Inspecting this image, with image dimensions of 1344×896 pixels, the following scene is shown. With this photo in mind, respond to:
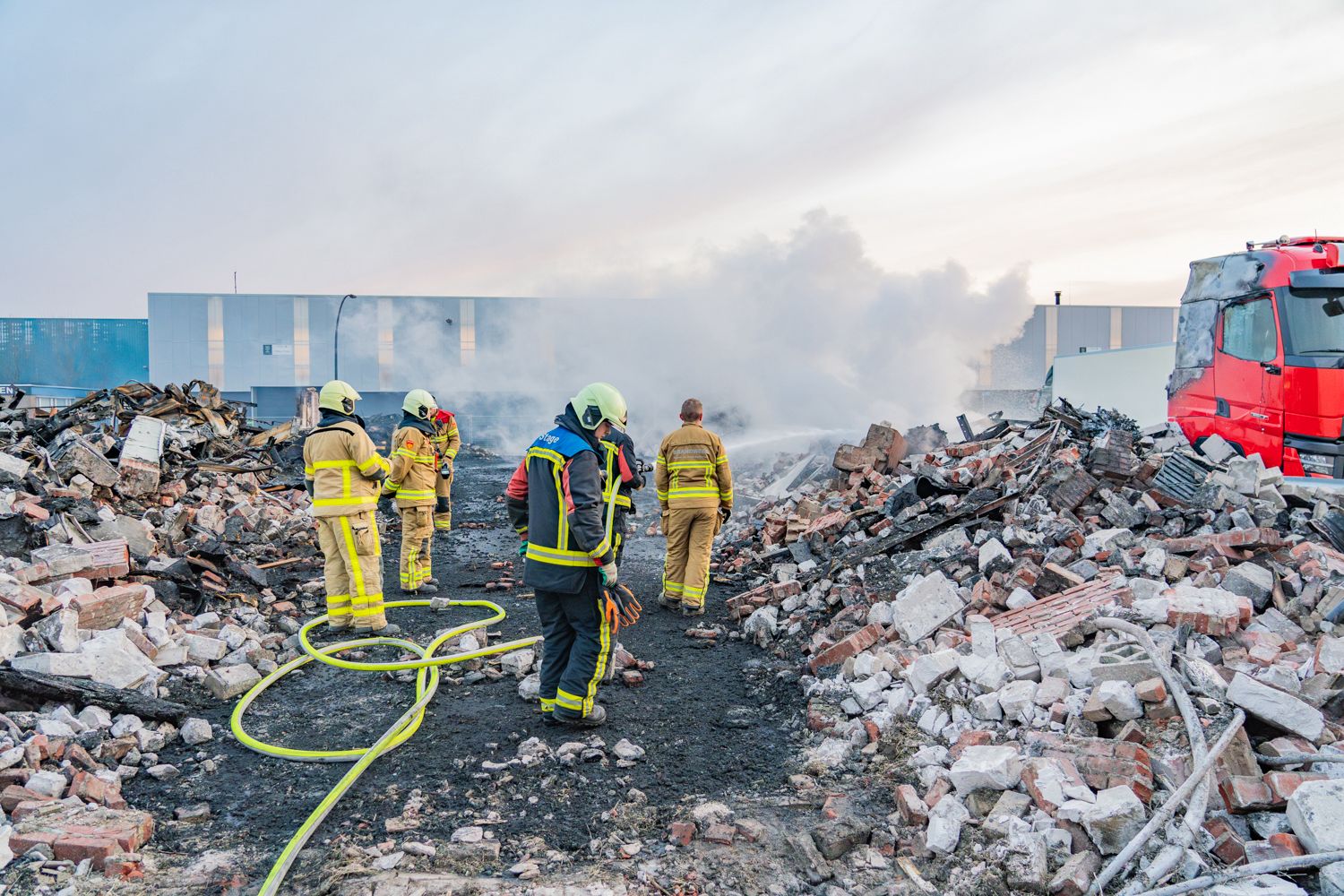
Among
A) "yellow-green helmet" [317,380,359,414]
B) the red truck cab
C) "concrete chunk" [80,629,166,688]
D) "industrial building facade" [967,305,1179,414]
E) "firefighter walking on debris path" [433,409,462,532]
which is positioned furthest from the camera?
"industrial building facade" [967,305,1179,414]

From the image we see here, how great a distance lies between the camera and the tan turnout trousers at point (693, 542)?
23.4ft

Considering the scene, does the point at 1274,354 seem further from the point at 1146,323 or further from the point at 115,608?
the point at 1146,323

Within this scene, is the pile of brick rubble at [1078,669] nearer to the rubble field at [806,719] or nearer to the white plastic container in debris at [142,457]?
the rubble field at [806,719]

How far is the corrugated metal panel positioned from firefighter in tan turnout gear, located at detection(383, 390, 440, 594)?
41.0 metres

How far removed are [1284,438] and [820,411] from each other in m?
15.6

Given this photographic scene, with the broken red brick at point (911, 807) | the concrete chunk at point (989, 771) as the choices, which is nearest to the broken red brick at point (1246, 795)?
the concrete chunk at point (989, 771)

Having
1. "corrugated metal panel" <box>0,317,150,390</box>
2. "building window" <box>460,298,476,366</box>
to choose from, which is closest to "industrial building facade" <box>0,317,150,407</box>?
"corrugated metal panel" <box>0,317,150,390</box>

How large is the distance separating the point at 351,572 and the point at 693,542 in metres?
2.87

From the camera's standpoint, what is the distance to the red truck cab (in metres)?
7.18

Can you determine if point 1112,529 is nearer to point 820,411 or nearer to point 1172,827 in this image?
point 1172,827

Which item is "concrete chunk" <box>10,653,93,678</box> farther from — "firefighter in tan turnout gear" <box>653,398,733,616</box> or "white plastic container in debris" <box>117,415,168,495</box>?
"white plastic container in debris" <box>117,415,168,495</box>

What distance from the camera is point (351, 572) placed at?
20.7 feet

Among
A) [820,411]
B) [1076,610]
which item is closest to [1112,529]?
[1076,610]

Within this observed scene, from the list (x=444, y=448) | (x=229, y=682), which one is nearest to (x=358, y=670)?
(x=229, y=682)
